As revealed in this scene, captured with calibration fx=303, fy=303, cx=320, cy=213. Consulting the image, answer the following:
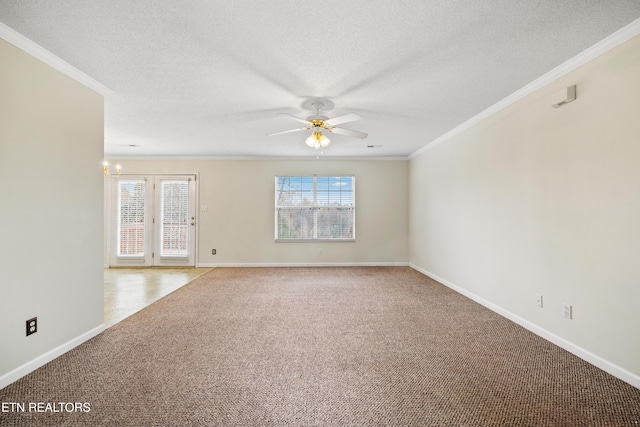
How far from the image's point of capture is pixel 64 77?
100 inches

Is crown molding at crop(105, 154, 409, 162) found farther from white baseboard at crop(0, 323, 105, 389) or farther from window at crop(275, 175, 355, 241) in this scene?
white baseboard at crop(0, 323, 105, 389)

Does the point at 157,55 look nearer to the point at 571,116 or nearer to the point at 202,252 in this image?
the point at 571,116

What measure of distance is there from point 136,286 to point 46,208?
2865mm

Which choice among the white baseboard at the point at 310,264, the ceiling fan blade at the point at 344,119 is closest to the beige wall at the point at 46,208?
the ceiling fan blade at the point at 344,119

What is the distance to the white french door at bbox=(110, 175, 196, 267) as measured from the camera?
6465mm

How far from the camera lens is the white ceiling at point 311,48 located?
1864 millimetres

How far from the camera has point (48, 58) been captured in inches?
92.8

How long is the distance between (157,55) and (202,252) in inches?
190

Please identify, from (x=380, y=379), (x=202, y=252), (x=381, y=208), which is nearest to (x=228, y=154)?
(x=202, y=252)

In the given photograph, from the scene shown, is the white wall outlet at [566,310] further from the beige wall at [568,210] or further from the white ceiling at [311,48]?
the white ceiling at [311,48]

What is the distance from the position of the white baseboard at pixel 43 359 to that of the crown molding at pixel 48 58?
226cm

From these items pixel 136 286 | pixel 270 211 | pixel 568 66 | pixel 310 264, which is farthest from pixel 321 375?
pixel 270 211

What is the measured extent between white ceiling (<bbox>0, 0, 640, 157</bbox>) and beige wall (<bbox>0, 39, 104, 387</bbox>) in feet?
0.97

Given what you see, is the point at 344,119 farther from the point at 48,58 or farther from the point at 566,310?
the point at 566,310
